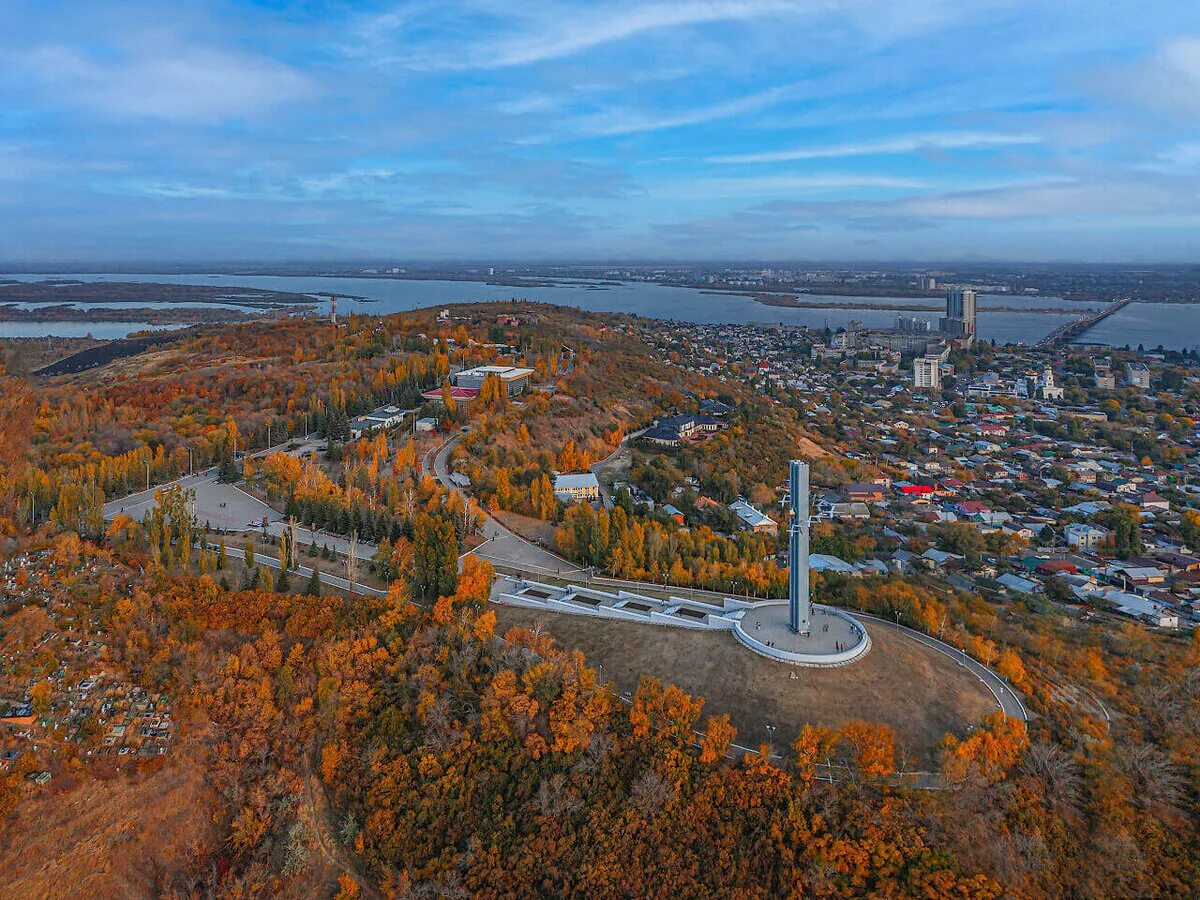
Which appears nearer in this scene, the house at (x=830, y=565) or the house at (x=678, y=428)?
the house at (x=830, y=565)

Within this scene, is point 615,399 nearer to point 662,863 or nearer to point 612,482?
point 612,482

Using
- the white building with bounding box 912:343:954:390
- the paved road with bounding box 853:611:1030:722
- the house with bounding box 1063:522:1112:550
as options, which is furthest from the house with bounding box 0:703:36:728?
the white building with bounding box 912:343:954:390

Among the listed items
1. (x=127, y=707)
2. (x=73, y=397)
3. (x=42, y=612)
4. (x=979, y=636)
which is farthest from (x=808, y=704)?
(x=73, y=397)

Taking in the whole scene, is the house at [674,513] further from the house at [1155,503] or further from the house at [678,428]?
the house at [1155,503]

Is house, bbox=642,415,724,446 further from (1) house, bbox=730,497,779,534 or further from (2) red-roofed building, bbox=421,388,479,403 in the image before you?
(2) red-roofed building, bbox=421,388,479,403

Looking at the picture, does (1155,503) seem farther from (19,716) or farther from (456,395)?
(19,716)

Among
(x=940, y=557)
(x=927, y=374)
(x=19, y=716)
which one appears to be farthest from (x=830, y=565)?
(x=927, y=374)

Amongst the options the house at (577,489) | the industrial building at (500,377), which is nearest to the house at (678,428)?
the industrial building at (500,377)

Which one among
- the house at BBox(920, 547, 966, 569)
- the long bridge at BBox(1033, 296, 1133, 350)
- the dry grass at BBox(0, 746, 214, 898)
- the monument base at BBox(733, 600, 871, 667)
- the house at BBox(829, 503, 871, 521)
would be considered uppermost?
the long bridge at BBox(1033, 296, 1133, 350)
